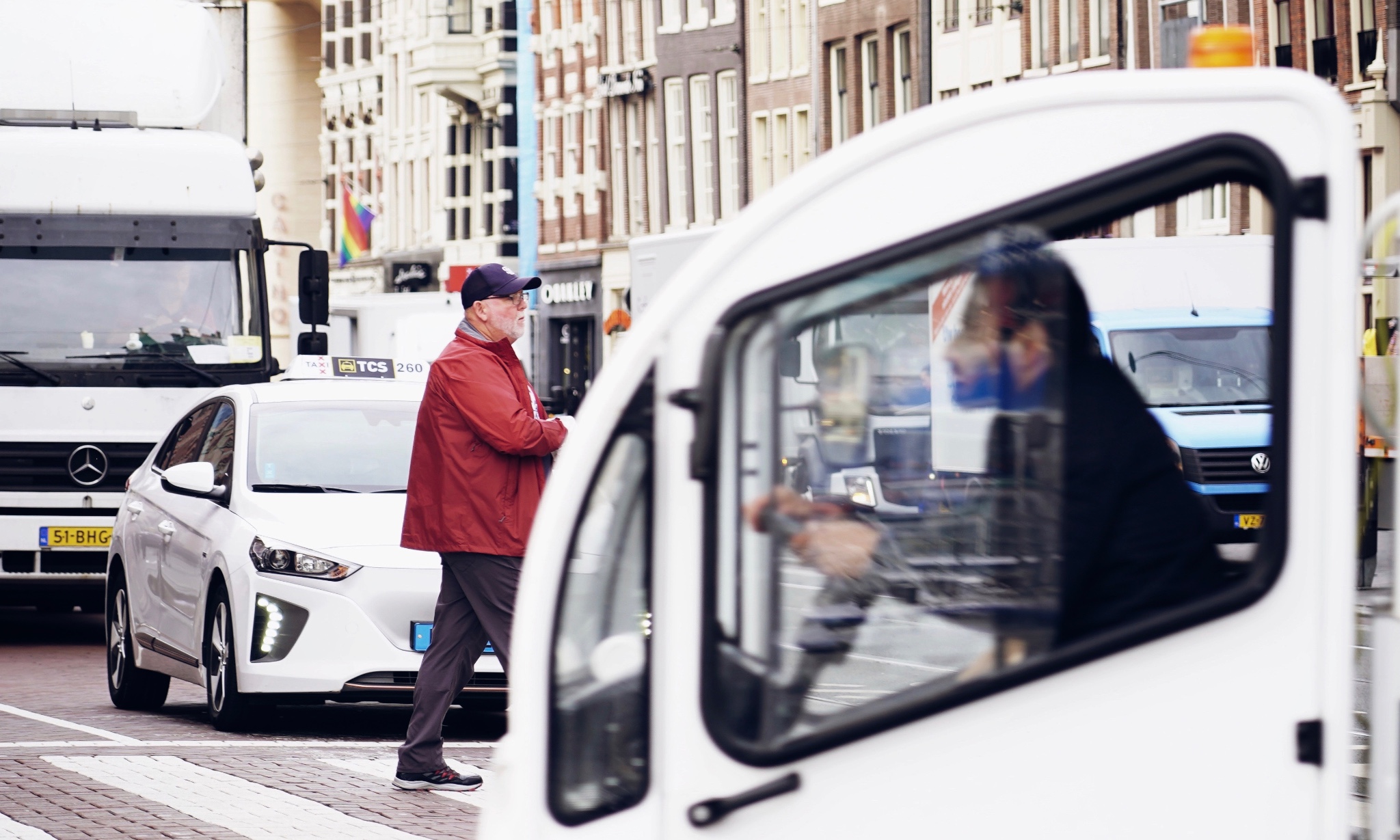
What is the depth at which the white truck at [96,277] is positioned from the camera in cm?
1678

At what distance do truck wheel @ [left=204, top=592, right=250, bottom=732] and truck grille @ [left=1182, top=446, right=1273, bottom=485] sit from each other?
24.1 feet

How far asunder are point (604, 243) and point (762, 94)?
8898mm

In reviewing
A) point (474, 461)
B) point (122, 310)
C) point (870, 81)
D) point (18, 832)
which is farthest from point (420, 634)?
point (870, 81)

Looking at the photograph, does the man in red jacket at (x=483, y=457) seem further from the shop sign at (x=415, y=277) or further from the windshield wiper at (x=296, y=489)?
the shop sign at (x=415, y=277)

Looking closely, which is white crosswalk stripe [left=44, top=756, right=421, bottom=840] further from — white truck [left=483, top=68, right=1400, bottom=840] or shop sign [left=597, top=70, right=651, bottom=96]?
shop sign [left=597, top=70, right=651, bottom=96]

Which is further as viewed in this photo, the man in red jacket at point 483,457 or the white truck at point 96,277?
the white truck at point 96,277

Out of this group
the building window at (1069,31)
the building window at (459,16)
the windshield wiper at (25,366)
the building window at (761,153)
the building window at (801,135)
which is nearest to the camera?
the windshield wiper at (25,366)

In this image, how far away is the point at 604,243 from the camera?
212ft

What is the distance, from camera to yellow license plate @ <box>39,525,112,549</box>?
1692 cm

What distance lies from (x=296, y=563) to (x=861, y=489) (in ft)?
24.8

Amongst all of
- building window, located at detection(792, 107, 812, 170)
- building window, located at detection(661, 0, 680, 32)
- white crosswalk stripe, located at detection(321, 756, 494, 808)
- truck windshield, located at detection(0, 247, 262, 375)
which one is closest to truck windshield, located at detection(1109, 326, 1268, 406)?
white crosswalk stripe, located at detection(321, 756, 494, 808)

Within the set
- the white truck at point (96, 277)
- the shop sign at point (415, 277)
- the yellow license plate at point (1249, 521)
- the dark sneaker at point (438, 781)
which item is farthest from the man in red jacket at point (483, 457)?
the shop sign at point (415, 277)

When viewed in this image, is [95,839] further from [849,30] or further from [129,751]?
A: [849,30]

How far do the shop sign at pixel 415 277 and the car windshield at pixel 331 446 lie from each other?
61.7 m
